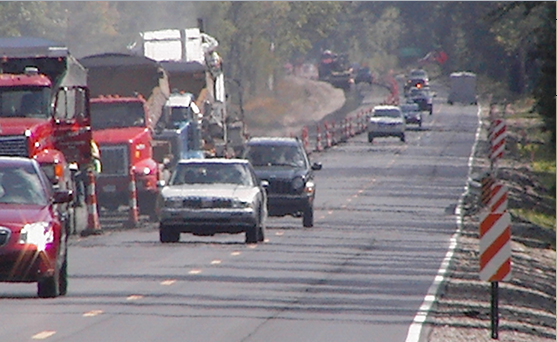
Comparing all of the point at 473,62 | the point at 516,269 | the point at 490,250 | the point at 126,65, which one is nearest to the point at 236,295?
the point at 490,250

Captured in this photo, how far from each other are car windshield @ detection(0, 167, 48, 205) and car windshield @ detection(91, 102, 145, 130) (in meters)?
16.6

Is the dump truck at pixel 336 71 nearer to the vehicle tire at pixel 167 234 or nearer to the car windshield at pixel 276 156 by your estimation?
the car windshield at pixel 276 156

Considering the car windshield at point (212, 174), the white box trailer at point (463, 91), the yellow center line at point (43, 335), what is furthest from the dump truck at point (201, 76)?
the white box trailer at point (463, 91)

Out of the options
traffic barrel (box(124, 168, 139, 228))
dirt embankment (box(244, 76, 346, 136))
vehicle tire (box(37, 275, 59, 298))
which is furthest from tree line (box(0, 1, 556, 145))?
vehicle tire (box(37, 275, 59, 298))

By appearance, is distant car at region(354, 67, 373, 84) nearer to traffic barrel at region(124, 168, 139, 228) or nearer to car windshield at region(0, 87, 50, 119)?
traffic barrel at region(124, 168, 139, 228)

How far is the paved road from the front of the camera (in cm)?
1531

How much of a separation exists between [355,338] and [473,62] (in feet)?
435

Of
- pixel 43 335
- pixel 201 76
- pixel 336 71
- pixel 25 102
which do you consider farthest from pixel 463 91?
pixel 43 335

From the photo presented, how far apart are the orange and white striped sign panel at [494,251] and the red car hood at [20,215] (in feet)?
15.2

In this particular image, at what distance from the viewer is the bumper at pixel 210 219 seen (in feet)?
87.1

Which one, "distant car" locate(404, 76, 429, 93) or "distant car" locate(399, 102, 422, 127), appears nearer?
"distant car" locate(399, 102, 422, 127)

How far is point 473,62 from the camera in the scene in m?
146

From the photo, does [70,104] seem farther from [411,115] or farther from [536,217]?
[411,115]

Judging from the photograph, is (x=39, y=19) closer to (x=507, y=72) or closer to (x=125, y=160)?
(x=507, y=72)
